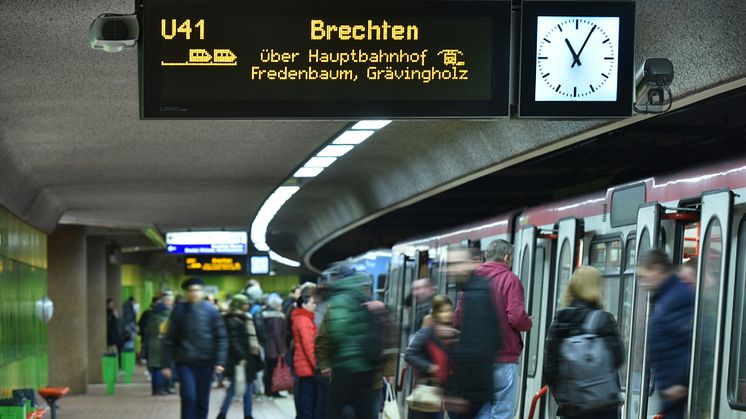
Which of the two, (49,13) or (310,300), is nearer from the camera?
(49,13)

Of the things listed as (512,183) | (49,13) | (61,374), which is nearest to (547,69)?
(49,13)

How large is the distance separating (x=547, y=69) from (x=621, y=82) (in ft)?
1.52

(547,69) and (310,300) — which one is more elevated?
(547,69)

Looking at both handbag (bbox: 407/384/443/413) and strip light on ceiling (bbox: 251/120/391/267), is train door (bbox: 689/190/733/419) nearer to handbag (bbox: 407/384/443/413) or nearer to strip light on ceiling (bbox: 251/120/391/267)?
handbag (bbox: 407/384/443/413)

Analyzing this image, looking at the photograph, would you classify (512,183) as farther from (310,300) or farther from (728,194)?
(728,194)

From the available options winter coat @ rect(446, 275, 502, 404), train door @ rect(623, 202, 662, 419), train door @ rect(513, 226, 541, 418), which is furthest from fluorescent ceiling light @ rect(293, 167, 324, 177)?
winter coat @ rect(446, 275, 502, 404)

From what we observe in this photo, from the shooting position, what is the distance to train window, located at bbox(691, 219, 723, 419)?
8070mm

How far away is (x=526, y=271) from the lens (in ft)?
41.5

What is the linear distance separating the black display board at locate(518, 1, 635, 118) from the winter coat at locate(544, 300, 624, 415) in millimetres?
1266

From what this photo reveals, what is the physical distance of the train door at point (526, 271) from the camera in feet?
40.1

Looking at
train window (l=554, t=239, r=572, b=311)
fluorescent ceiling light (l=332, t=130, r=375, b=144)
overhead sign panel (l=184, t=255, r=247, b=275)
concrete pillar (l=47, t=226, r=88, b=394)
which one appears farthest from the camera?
overhead sign panel (l=184, t=255, r=247, b=275)

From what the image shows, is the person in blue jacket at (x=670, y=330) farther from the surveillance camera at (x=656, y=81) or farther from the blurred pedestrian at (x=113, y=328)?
the blurred pedestrian at (x=113, y=328)

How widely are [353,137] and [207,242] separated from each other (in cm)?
1638

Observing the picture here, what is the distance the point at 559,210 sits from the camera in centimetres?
1191
